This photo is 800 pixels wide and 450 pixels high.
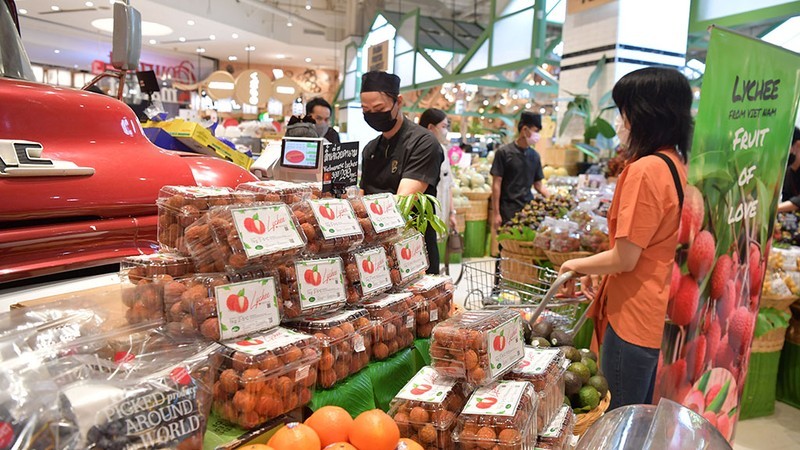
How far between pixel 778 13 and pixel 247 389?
5.50 meters

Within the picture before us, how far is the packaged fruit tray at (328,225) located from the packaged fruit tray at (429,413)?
45 centimetres

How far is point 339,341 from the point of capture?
4.89 ft

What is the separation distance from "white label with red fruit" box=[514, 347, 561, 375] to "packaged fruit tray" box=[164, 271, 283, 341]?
0.68m

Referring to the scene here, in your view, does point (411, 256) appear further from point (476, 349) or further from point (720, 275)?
point (720, 275)

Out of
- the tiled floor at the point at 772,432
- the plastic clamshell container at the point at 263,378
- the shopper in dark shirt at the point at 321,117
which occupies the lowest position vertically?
the tiled floor at the point at 772,432

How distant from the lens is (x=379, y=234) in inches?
71.1

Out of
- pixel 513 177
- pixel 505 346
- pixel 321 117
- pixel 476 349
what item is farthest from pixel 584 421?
pixel 321 117

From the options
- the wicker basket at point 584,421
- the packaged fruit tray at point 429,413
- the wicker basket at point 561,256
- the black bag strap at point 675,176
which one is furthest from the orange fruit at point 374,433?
the wicker basket at point 561,256

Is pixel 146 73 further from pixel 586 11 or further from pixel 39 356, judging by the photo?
pixel 586 11

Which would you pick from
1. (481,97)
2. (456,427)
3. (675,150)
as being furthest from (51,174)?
(481,97)

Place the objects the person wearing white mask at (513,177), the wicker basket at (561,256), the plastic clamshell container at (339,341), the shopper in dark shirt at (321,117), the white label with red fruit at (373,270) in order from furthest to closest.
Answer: the person wearing white mask at (513,177), the shopper in dark shirt at (321,117), the wicker basket at (561,256), the white label with red fruit at (373,270), the plastic clamshell container at (339,341)

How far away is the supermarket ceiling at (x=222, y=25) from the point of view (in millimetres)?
12398

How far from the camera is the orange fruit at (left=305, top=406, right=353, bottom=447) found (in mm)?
1228

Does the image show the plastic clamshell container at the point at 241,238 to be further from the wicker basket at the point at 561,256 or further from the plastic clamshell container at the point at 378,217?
the wicker basket at the point at 561,256
